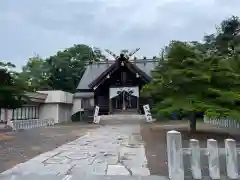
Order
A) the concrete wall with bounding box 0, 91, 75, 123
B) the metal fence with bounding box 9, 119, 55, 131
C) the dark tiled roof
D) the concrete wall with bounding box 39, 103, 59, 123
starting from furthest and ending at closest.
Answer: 1. the dark tiled roof
2. the concrete wall with bounding box 39, 103, 59, 123
3. the concrete wall with bounding box 0, 91, 75, 123
4. the metal fence with bounding box 9, 119, 55, 131

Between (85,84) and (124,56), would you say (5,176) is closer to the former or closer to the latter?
(124,56)

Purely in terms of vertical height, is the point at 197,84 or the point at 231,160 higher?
the point at 197,84

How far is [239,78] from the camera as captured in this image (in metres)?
13.8

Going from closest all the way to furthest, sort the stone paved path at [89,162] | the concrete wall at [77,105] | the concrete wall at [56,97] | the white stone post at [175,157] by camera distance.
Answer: the white stone post at [175,157] < the stone paved path at [89,162] < the concrete wall at [56,97] < the concrete wall at [77,105]

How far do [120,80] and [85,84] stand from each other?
545 cm

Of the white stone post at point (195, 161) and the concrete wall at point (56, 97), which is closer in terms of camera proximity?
the white stone post at point (195, 161)

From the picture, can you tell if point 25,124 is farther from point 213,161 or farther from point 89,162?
point 213,161

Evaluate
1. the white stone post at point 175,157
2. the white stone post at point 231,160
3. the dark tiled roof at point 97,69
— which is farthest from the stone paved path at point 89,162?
the dark tiled roof at point 97,69

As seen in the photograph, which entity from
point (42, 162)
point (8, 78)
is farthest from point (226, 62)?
point (8, 78)

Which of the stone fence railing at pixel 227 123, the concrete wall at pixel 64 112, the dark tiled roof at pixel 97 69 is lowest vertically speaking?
the stone fence railing at pixel 227 123

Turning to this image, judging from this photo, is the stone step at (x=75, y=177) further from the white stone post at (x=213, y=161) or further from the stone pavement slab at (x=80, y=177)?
the white stone post at (x=213, y=161)

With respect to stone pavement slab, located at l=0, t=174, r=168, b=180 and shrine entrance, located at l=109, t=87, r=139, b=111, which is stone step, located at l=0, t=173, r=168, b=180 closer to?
stone pavement slab, located at l=0, t=174, r=168, b=180

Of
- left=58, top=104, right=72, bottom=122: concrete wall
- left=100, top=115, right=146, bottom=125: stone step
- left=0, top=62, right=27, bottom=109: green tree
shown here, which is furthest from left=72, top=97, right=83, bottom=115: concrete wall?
left=0, top=62, right=27, bottom=109: green tree

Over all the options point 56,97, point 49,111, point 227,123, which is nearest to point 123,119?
point 227,123
